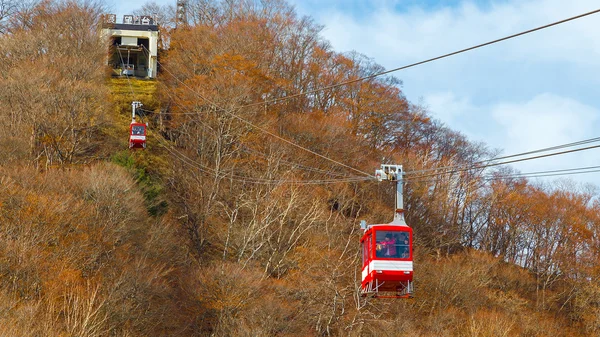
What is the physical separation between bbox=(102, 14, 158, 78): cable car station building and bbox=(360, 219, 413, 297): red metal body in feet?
140

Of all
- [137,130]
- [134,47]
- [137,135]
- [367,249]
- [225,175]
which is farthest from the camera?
[134,47]

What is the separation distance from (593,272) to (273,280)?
26683 mm

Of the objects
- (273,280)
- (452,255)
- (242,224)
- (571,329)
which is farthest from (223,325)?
(571,329)

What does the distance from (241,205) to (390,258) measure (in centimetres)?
2319

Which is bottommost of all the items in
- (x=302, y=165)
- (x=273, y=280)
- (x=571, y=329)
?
(x=571, y=329)

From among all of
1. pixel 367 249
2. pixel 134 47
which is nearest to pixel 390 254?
pixel 367 249

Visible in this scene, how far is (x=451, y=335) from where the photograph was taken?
44.2 metres

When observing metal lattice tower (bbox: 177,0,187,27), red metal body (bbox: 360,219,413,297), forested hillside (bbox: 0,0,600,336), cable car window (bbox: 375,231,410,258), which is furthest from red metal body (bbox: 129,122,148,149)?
metal lattice tower (bbox: 177,0,187,27)

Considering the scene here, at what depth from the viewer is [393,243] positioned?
2292 centimetres

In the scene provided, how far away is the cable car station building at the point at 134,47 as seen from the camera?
208 feet

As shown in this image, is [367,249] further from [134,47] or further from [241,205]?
[134,47]

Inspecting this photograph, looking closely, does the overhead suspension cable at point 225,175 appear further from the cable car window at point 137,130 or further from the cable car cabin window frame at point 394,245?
the cable car cabin window frame at point 394,245

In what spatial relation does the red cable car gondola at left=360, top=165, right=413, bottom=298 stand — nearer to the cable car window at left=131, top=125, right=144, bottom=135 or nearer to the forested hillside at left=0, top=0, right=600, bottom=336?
the forested hillside at left=0, top=0, right=600, bottom=336

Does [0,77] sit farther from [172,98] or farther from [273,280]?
[273,280]
